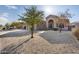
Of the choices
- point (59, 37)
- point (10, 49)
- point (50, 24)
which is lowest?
point (10, 49)

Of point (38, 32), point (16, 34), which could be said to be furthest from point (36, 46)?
point (16, 34)

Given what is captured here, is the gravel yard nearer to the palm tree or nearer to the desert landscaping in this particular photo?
the desert landscaping

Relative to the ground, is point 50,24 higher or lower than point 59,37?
higher

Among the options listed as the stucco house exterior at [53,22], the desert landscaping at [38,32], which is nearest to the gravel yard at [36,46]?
the desert landscaping at [38,32]

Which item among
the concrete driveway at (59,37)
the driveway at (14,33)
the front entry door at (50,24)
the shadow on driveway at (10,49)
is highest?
the front entry door at (50,24)

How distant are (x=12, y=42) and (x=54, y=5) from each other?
2.36 feet

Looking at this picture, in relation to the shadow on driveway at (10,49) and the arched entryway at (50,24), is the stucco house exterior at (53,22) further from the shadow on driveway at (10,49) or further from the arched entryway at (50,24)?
the shadow on driveway at (10,49)

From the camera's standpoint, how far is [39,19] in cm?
281

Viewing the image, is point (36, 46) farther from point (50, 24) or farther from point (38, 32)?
point (50, 24)

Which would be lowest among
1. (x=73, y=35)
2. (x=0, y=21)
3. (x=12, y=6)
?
(x=73, y=35)

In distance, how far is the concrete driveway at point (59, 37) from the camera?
2783 mm

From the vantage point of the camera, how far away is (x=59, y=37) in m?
2.81
